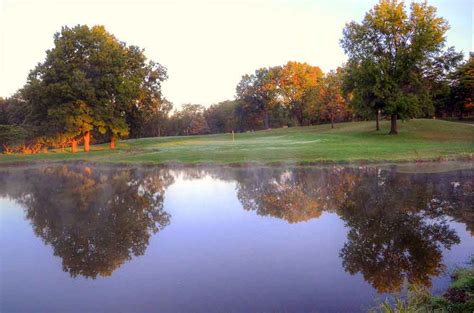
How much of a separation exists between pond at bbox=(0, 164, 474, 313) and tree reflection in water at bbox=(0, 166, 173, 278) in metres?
0.05

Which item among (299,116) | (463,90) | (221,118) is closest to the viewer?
(463,90)

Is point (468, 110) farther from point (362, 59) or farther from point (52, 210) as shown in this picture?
point (52, 210)

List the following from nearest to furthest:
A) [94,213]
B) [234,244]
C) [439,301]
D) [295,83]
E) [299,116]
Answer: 1. [439,301]
2. [234,244]
3. [94,213]
4. [295,83]
5. [299,116]

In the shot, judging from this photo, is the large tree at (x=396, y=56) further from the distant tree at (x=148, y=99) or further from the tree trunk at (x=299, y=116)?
the tree trunk at (x=299, y=116)

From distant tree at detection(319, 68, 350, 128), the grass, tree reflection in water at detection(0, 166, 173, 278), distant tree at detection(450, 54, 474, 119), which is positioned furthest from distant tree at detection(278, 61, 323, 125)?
the grass

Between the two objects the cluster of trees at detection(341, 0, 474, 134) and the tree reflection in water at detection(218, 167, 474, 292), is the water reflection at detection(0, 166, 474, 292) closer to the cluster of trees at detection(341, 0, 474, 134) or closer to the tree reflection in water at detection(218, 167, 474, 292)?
the tree reflection in water at detection(218, 167, 474, 292)

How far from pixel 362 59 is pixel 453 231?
3134 cm

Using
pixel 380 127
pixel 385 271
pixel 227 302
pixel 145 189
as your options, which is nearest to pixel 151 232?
pixel 227 302

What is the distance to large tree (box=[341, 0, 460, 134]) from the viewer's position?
34.4m

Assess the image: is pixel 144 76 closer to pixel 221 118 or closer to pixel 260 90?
pixel 260 90

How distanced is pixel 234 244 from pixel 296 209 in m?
3.59

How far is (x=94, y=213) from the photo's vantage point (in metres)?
11.3

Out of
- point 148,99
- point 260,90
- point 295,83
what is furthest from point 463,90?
point 148,99

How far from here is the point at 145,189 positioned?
1546 cm
